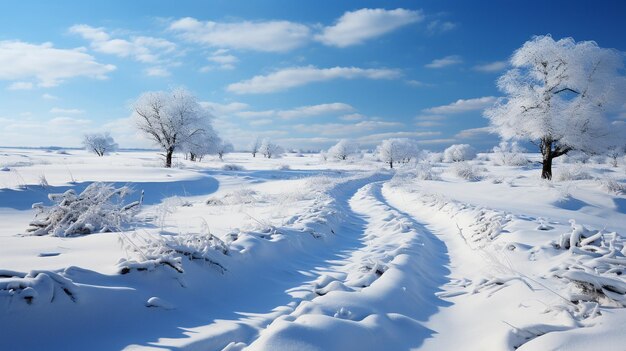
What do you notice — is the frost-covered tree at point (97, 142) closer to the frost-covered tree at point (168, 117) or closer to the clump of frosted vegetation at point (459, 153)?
the frost-covered tree at point (168, 117)

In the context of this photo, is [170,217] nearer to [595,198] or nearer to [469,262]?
[469,262]

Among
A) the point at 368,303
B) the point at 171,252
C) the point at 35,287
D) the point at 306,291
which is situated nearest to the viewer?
the point at 35,287

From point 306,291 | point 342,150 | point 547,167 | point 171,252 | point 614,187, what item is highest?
point 342,150

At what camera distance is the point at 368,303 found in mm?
3244

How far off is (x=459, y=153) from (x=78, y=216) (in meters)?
97.9

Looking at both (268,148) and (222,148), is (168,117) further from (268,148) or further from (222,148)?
(268,148)

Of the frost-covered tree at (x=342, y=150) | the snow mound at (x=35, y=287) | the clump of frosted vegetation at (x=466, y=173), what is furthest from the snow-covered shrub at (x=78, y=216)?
the frost-covered tree at (x=342, y=150)

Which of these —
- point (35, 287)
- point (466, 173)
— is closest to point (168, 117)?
point (466, 173)

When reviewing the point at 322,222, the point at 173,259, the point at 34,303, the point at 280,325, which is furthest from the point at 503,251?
the point at 34,303

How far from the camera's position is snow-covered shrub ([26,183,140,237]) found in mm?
4828

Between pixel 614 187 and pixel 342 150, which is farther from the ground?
pixel 342 150

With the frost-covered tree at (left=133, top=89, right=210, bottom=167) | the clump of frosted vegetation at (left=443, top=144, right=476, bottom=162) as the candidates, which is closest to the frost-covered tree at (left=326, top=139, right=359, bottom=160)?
the clump of frosted vegetation at (left=443, top=144, right=476, bottom=162)

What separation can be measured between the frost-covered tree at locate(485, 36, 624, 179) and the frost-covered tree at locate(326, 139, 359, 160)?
72.4m

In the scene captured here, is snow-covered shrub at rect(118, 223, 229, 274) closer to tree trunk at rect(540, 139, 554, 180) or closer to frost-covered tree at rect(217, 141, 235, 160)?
tree trunk at rect(540, 139, 554, 180)
